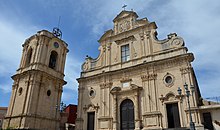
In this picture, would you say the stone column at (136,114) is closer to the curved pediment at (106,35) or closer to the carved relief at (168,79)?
the carved relief at (168,79)

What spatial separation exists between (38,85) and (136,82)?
36.4 ft

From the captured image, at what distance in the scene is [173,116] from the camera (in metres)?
16.3

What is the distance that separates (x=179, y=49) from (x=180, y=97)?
451 centimetres

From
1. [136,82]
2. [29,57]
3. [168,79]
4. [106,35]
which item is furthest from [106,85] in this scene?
[29,57]

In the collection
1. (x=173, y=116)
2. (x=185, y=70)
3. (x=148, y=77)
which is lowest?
(x=173, y=116)

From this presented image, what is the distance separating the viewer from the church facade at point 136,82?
651 inches

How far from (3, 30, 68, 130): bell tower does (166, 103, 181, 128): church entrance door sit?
1146 cm

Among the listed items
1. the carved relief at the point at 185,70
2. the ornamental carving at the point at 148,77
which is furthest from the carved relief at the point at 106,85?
the carved relief at the point at 185,70

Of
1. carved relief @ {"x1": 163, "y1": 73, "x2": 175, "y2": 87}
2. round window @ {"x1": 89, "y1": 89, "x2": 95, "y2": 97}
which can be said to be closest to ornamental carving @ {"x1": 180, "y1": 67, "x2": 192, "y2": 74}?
carved relief @ {"x1": 163, "y1": 73, "x2": 175, "y2": 87}

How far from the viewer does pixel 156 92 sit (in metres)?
17.6

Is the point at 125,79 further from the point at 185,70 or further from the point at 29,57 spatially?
the point at 29,57

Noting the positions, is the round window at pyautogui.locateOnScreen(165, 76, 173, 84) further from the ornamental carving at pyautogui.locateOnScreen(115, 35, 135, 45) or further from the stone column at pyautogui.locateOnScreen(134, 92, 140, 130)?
the ornamental carving at pyautogui.locateOnScreen(115, 35, 135, 45)

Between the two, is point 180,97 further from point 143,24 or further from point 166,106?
point 143,24

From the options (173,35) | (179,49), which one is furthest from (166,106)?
(173,35)
